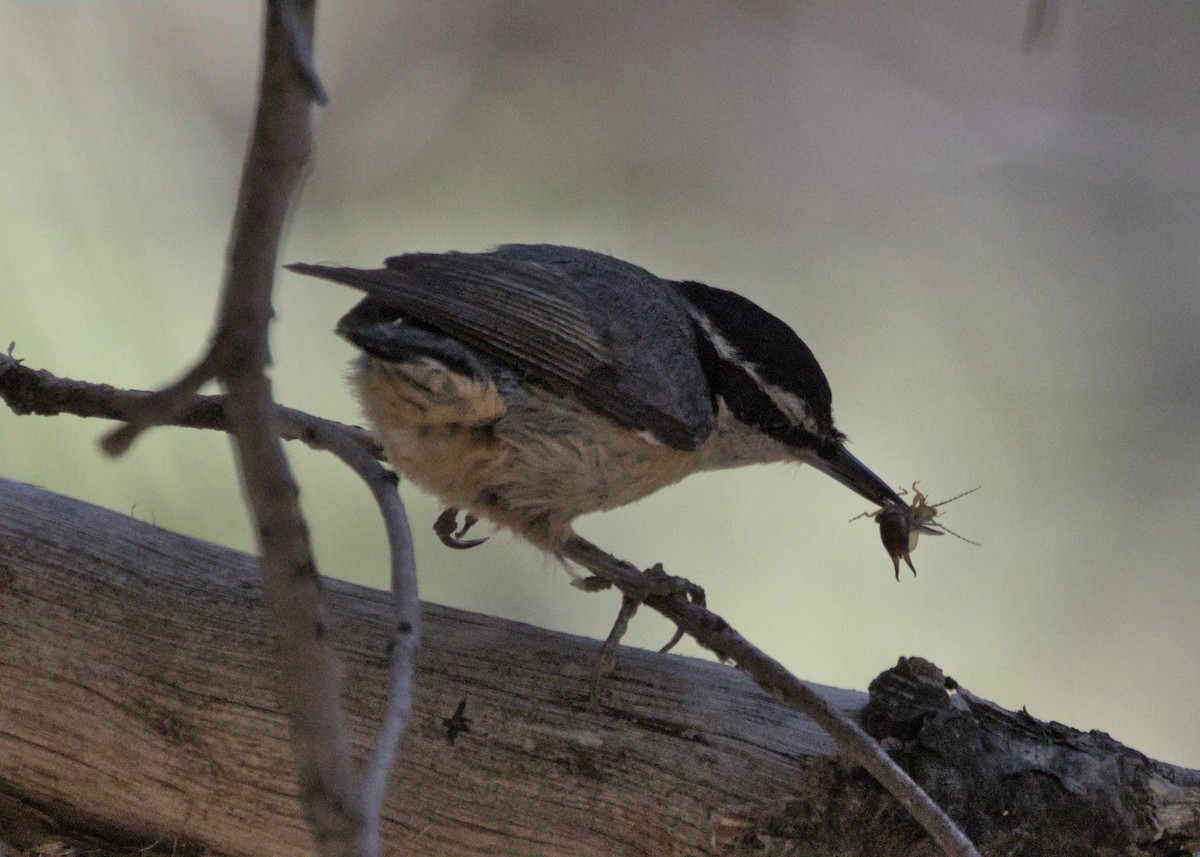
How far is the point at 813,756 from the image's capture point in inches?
79.4

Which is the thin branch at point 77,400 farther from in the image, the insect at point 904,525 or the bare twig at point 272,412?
the bare twig at point 272,412

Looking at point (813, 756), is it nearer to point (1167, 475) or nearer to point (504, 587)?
point (504, 587)

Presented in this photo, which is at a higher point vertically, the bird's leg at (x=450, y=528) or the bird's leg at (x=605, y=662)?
the bird's leg at (x=450, y=528)

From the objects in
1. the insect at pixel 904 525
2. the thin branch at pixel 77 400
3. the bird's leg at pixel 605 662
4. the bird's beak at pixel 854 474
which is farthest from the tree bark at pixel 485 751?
the bird's beak at pixel 854 474

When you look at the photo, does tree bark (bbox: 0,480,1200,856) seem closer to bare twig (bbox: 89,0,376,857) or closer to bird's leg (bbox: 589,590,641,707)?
bird's leg (bbox: 589,590,641,707)

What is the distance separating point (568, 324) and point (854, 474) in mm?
894

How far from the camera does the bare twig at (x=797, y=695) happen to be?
5.81ft

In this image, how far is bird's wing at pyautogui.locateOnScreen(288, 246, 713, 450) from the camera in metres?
2.44

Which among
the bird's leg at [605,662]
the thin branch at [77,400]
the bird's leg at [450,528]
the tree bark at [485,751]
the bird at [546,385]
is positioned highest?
the bird at [546,385]

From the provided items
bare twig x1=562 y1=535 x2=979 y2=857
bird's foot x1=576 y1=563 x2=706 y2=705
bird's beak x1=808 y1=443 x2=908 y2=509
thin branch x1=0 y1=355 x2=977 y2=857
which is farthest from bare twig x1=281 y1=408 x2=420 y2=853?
bird's beak x1=808 y1=443 x2=908 y2=509

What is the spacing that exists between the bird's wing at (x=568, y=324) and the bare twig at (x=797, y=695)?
0.36 meters

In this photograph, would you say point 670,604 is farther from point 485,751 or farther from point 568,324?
point 568,324

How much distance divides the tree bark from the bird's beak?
2.79 feet

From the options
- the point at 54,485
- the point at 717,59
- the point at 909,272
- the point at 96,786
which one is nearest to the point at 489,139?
the point at 717,59
